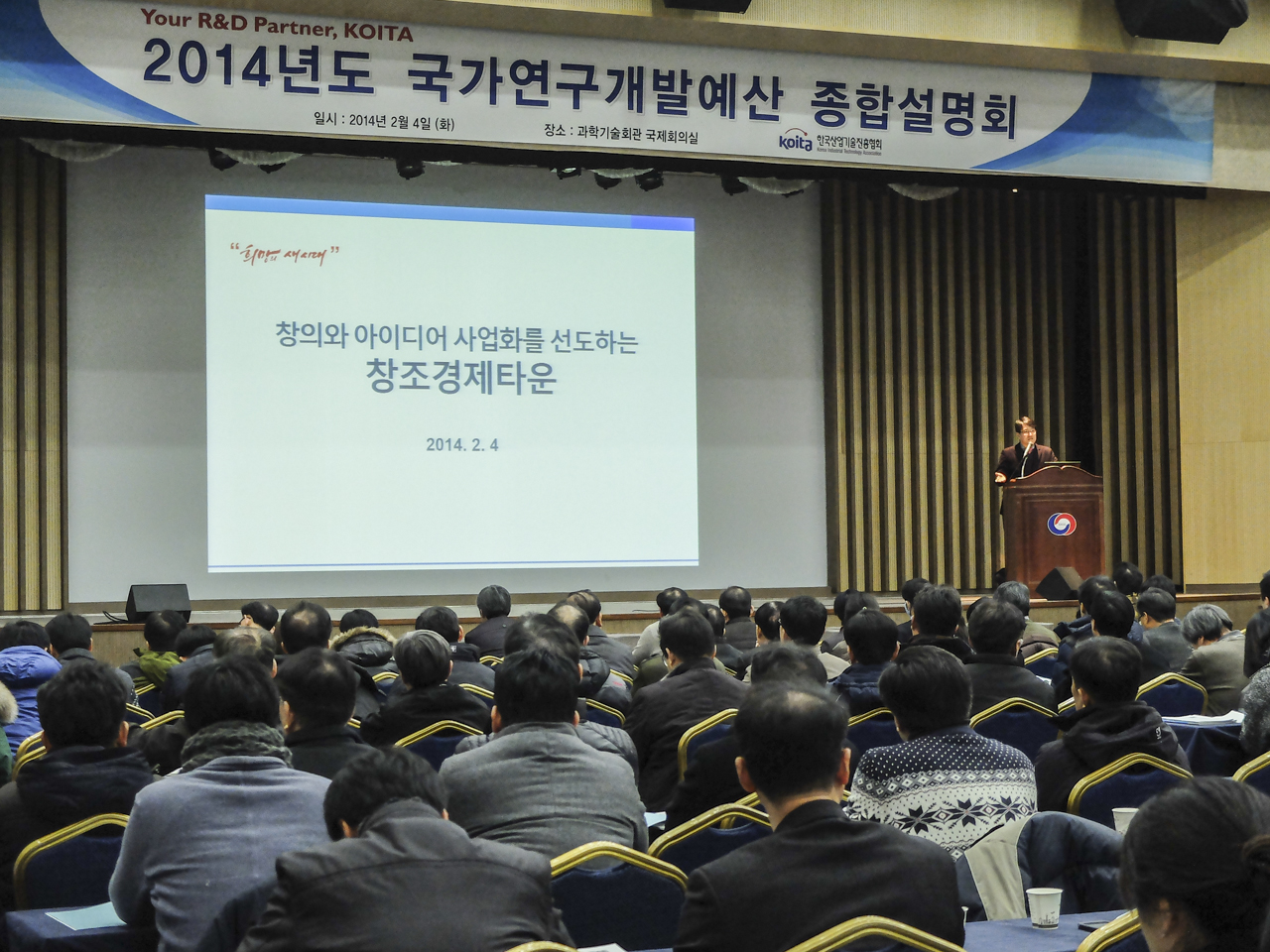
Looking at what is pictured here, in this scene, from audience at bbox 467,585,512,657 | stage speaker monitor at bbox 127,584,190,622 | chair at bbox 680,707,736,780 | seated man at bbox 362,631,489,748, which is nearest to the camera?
chair at bbox 680,707,736,780

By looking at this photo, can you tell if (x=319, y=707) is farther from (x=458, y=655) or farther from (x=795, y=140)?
(x=795, y=140)

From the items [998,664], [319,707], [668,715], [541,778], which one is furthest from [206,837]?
[998,664]

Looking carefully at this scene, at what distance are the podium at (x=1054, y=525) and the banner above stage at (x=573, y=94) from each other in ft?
6.73

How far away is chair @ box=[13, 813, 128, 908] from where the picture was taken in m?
2.44

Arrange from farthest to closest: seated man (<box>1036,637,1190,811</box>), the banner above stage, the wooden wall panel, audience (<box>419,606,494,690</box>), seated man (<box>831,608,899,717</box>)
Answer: the wooden wall panel → the banner above stage → audience (<box>419,606,494,690</box>) → seated man (<box>831,608,899,717</box>) → seated man (<box>1036,637,1190,811</box>)

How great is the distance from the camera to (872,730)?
12.3 feet

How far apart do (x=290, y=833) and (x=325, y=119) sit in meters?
5.93

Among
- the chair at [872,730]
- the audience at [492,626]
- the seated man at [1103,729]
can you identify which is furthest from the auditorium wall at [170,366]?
the seated man at [1103,729]

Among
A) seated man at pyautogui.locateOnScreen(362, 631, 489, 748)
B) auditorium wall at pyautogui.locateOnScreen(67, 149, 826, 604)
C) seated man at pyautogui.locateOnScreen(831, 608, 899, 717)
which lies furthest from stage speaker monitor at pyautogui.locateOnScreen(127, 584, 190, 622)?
seated man at pyautogui.locateOnScreen(831, 608, 899, 717)

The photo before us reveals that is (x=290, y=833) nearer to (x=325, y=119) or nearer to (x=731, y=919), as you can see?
(x=731, y=919)

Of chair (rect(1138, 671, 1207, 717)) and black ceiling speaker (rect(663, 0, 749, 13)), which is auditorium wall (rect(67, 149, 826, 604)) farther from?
chair (rect(1138, 671, 1207, 717))

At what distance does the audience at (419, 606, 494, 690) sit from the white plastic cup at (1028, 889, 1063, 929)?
251 cm

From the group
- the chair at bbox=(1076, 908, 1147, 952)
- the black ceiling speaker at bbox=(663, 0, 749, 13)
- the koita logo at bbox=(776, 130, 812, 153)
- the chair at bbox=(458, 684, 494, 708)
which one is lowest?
the chair at bbox=(458, 684, 494, 708)

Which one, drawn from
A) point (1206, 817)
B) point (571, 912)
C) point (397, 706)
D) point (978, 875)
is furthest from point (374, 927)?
point (397, 706)
